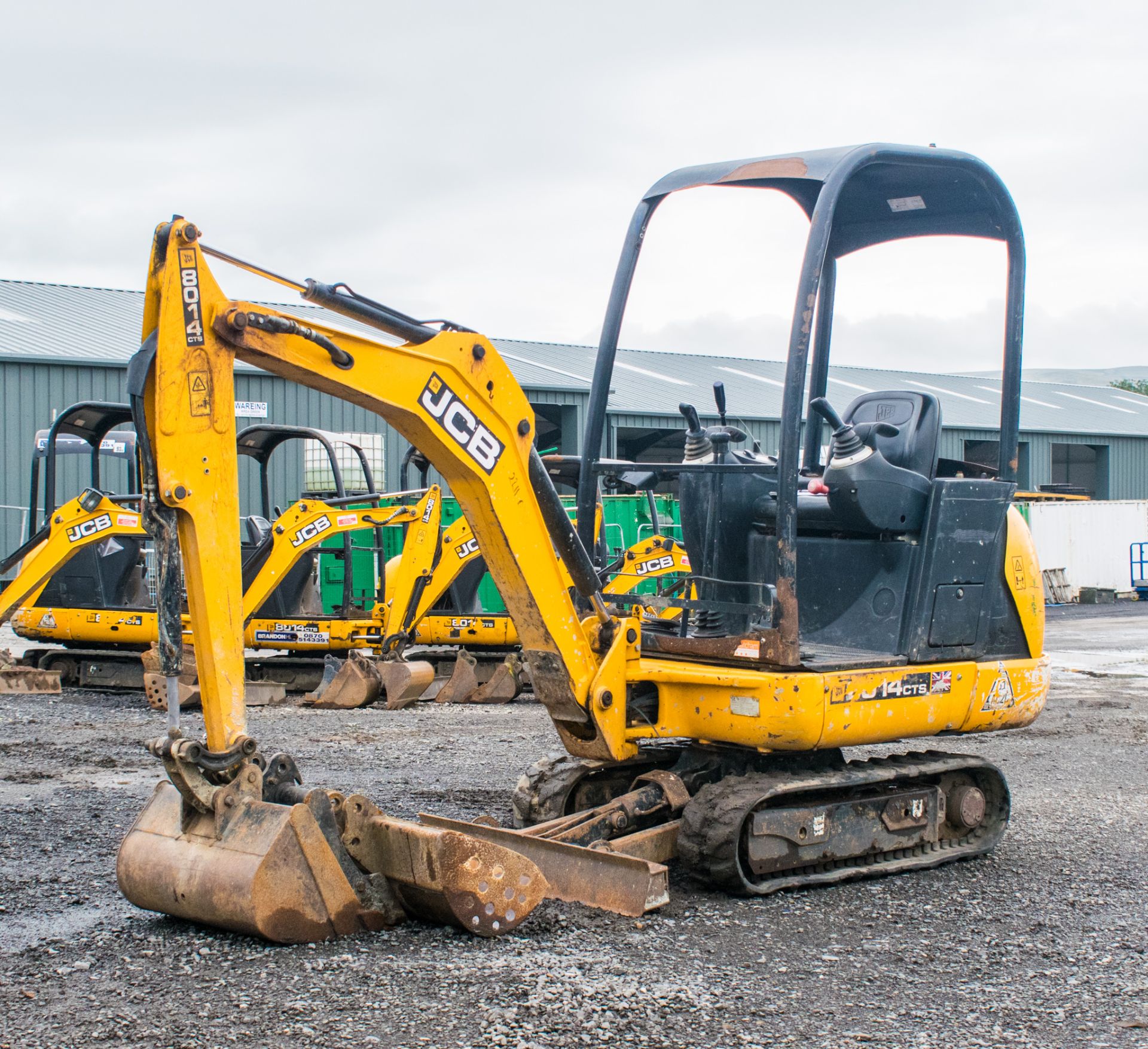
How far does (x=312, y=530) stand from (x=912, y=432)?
7.36m

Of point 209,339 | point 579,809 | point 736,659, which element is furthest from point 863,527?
point 209,339

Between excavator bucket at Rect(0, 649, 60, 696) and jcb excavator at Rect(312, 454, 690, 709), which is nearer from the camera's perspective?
jcb excavator at Rect(312, 454, 690, 709)

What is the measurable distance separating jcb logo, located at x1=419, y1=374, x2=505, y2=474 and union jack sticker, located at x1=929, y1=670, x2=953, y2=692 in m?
2.12

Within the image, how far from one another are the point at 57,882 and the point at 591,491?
2811 millimetres

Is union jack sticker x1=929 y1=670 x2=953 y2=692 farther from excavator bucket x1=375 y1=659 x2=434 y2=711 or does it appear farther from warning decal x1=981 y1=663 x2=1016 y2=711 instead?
excavator bucket x1=375 y1=659 x2=434 y2=711

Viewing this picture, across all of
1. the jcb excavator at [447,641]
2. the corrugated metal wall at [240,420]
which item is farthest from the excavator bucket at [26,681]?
the corrugated metal wall at [240,420]

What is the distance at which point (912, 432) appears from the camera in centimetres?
620

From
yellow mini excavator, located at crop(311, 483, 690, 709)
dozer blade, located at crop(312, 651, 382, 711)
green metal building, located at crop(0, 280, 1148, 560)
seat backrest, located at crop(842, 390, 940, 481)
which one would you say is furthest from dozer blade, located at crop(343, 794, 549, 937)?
green metal building, located at crop(0, 280, 1148, 560)

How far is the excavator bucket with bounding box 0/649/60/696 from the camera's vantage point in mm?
12602

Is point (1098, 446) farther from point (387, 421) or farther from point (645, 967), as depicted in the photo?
point (645, 967)

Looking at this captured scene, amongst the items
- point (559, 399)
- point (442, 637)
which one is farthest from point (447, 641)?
point (559, 399)

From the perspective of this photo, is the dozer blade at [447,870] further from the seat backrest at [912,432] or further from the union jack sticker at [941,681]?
the seat backrest at [912,432]

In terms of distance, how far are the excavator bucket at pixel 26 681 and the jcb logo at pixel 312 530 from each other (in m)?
2.64

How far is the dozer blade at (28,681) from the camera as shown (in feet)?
41.4
